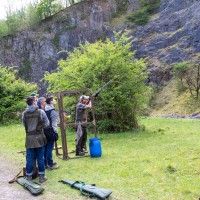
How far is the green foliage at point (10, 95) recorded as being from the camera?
24625 millimetres

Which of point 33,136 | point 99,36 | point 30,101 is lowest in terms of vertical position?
point 33,136

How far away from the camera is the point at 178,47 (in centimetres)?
4225

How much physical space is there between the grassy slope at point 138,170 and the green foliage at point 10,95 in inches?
469

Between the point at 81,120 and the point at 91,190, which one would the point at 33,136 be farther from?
the point at 81,120

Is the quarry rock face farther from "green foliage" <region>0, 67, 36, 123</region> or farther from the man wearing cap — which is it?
the man wearing cap

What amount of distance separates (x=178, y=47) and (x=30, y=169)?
37397 millimetres

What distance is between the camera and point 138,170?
8.24 m

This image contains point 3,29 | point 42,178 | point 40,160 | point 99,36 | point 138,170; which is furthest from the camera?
point 3,29

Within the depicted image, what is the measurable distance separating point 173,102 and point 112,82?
72.6 ft

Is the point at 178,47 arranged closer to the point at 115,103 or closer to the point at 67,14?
the point at 67,14

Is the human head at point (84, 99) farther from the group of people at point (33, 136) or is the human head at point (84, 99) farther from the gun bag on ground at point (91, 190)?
the gun bag on ground at point (91, 190)

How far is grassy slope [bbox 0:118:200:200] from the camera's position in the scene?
6.52 metres

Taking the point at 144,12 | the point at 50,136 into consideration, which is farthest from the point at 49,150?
the point at 144,12

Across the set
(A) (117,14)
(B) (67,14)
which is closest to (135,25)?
(A) (117,14)
